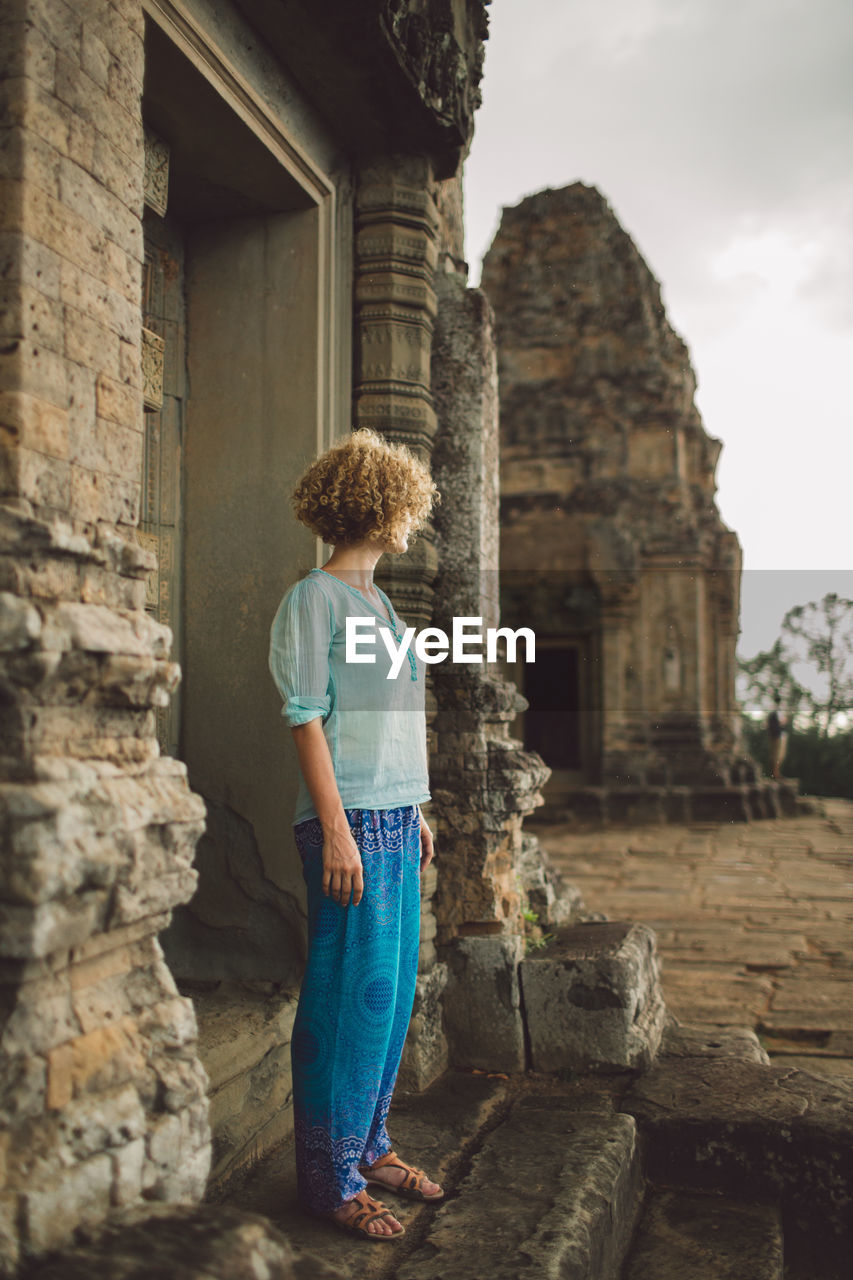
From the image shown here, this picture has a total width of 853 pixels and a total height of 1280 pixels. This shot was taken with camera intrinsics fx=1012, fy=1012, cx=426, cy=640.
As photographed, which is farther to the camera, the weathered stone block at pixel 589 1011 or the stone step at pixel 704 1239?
the weathered stone block at pixel 589 1011

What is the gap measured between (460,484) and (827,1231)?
2667 mm

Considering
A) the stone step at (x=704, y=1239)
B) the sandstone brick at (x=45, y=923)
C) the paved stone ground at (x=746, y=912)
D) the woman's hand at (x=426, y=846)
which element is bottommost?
the paved stone ground at (x=746, y=912)


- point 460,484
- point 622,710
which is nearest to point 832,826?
point 622,710

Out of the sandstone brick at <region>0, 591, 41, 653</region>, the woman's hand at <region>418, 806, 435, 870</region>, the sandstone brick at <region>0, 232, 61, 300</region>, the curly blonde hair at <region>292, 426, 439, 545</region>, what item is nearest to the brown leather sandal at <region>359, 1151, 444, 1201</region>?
the woman's hand at <region>418, 806, 435, 870</region>

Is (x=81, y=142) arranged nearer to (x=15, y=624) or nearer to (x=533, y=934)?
(x=15, y=624)

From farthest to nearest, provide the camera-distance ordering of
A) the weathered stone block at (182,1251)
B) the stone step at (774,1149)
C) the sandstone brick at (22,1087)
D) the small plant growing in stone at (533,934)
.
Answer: the small plant growing in stone at (533,934) → the stone step at (774,1149) → the sandstone brick at (22,1087) → the weathered stone block at (182,1251)

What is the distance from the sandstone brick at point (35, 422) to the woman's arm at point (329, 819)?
0.78 m

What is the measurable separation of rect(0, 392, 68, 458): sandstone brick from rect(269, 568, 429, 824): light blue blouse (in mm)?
670

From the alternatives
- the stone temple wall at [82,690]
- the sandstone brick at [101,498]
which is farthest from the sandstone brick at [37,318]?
the sandstone brick at [101,498]

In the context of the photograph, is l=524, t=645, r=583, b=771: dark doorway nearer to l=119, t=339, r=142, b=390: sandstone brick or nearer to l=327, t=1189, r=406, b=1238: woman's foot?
l=327, t=1189, r=406, b=1238: woman's foot

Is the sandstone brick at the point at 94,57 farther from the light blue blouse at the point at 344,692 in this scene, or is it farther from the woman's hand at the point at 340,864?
the woman's hand at the point at 340,864

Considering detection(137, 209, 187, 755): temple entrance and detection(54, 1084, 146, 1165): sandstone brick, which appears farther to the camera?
detection(137, 209, 187, 755): temple entrance

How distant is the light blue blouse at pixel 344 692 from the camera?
2268 millimetres

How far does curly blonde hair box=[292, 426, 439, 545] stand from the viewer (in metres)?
2.41
